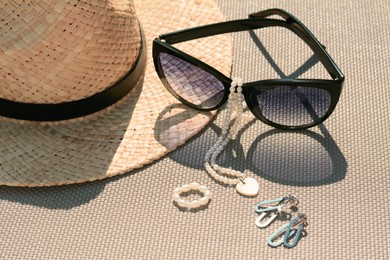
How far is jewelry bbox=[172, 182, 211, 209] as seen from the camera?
1088 mm

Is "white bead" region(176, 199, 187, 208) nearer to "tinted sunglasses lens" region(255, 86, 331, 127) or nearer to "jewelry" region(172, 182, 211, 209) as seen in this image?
"jewelry" region(172, 182, 211, 209)

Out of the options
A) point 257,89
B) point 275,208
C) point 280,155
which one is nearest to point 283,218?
point 275,208

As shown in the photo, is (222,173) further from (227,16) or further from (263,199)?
(227,16)

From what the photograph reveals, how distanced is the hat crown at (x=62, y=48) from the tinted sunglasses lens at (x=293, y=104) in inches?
10.9

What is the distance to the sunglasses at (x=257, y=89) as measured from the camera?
1102 mm

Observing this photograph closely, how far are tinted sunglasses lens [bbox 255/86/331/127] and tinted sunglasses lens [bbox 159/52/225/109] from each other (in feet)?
0.28

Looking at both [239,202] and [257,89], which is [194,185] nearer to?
[239,202]

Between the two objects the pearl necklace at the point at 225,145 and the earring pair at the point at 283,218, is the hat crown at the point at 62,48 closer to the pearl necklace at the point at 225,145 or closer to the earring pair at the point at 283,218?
the pearl necklace at the point at 225,145

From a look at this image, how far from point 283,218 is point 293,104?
215 millimetres

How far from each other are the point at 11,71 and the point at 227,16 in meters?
0.58

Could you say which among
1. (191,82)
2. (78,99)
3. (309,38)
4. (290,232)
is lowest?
(290,232)

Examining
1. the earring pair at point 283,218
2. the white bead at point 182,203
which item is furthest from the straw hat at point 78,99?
the earring pair at point 283,218

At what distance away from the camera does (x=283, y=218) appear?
3.52ft

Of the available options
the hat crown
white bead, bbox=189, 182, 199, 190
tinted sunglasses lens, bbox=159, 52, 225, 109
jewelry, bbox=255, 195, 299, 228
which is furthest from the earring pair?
the hat crown
